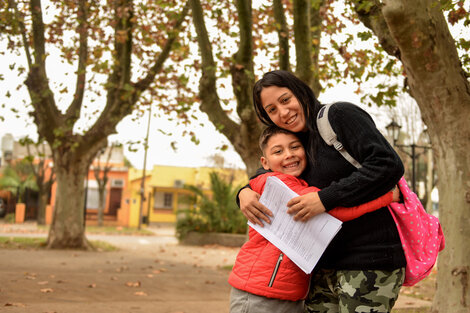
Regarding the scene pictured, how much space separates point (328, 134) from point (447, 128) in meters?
3.66

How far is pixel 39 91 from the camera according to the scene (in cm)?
1293

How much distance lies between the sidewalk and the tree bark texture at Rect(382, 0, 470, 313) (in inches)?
64.6

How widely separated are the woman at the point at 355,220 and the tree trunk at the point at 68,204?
12536 millimetres

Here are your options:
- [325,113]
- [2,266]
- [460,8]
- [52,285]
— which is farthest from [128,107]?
[325,113]

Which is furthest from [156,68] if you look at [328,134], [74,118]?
[328,134]

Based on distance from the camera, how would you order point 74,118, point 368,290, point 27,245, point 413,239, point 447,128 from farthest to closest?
1. point 27,245
2. point 74,118
3. point 447,128
4. point 413,239
5. point 368,290

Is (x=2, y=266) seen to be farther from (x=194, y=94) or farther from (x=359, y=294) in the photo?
(x=359, y=294)

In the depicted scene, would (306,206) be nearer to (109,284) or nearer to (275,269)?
(275,269)

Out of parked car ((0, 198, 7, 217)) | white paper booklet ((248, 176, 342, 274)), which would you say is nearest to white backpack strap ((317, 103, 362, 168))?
white paper booklet ((248, 176, 342, 274))

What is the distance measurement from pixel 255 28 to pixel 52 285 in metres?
7.82

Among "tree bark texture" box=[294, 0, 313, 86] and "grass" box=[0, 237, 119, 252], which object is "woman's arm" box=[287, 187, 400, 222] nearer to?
"tree bark texture" box=[294, 0, 313, 86]

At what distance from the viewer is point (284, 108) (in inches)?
92.7

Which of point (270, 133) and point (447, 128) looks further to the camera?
point (447, 128)

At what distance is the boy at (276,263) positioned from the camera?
86.0 inches
